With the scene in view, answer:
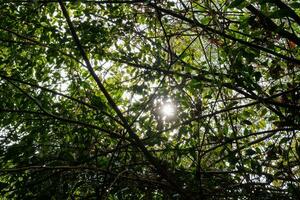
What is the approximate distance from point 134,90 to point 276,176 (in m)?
1.42

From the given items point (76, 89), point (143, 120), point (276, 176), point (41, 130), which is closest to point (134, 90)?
point (143, 120)

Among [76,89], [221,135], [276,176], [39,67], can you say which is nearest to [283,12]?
[221,135]

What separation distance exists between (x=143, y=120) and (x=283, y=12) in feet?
4.77

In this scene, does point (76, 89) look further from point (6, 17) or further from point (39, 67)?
point (6, 17)

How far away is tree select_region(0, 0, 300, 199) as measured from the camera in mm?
2328

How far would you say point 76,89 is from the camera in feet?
10.7

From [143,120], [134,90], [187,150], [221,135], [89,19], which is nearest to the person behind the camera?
[187,150]

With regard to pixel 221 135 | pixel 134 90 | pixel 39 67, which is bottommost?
pixel 221 135

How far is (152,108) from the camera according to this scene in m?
2.84

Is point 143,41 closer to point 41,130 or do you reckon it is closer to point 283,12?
point 41,130

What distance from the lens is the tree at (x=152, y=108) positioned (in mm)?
2328

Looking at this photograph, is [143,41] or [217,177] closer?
[217,177]

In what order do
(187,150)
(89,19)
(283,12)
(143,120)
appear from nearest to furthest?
(283,12)
(187,150)
(143,120)
(89,19)

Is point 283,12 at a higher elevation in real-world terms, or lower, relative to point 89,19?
lower
